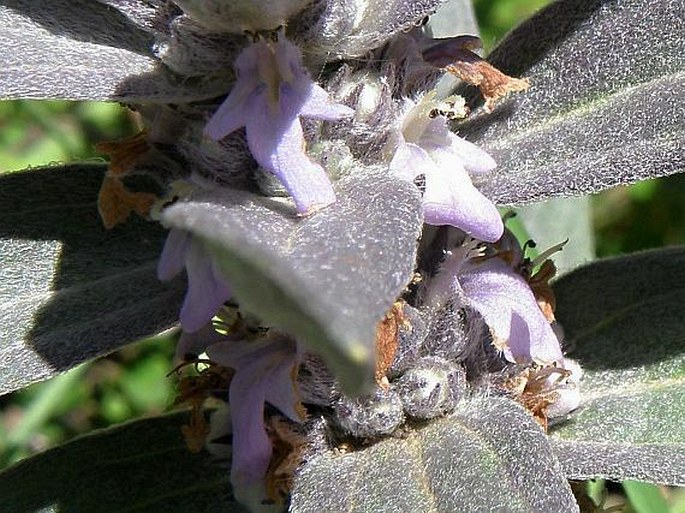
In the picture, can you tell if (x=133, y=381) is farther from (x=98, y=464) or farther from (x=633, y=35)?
(x=633, y=35)

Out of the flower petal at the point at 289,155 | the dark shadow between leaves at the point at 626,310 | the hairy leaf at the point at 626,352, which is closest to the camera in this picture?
the flower petal at the point at 289,155

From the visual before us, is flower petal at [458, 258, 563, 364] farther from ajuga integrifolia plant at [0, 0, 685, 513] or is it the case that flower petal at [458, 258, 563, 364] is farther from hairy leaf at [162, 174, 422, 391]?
hairy leaf at [162, 174, 422, 391]

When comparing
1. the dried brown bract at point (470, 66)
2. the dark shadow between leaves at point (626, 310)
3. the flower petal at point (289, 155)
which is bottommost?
the dark shadow between leaves at point (626, 310)

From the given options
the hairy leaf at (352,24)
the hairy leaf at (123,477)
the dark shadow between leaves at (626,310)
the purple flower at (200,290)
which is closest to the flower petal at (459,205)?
the hairy leaf at (352,24)

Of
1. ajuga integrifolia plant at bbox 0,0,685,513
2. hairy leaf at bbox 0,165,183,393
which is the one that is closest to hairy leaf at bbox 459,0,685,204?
ajuga integrifolia plant at bbox 0,0,685,513

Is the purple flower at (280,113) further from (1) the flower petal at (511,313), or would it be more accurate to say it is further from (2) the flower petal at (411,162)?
(1) the flower petal at (511,313)

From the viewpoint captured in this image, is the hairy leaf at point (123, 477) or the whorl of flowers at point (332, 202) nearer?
the whorl of flowers at point (332, 202)

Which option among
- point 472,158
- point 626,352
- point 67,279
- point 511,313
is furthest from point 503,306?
point 67,279

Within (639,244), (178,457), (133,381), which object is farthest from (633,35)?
(133,381)
